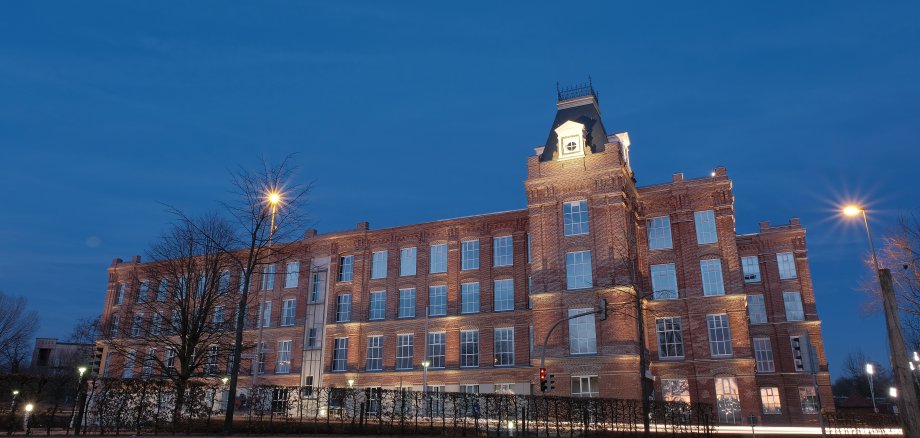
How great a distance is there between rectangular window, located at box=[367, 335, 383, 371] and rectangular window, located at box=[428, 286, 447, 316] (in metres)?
5.24

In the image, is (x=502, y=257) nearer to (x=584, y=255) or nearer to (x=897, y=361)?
(x=584, y=255)

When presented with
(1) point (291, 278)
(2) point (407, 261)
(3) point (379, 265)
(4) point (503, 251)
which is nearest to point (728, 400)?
(4) point (503, 251)

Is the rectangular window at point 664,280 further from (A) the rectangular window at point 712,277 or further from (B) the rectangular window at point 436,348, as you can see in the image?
(B) the rectangular window at point 436,348

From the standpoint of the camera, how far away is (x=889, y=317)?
17812mm

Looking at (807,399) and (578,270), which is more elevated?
(578,270)

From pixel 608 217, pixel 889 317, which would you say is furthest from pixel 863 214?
pixel 608 217

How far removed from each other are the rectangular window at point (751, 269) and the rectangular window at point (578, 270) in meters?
16.9

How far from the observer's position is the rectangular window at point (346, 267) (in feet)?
183

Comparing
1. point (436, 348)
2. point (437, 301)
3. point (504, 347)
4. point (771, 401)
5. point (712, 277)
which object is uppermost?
point (712, 277)

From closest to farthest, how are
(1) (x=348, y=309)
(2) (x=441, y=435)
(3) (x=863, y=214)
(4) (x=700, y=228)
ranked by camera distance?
(3) (x=863, y=214) < (2) (x=441, y=435) < (4) (x=700, y=228) < (1) (x=348, y=309)

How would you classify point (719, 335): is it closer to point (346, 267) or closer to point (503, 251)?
point (503, 251)

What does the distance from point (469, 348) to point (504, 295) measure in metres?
5.10

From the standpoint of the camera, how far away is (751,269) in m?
51.5

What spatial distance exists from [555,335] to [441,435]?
19616 millimetres
